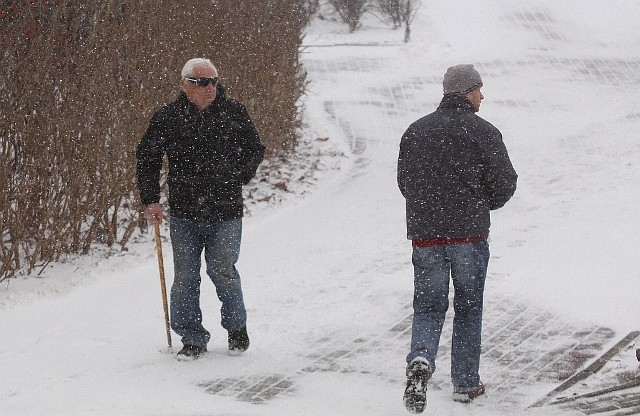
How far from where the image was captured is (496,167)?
541 cm

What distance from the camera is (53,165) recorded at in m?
8.34

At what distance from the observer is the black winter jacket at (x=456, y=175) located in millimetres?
5406

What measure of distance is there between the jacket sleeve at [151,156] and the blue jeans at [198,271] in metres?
0.22

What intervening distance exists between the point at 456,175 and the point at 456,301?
2.26 feet

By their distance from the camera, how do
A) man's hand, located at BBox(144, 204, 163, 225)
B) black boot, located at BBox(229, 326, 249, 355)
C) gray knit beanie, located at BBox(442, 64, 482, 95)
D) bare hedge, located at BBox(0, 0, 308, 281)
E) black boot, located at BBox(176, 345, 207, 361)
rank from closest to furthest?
1. gray knit beanie, located at BBox(442, 64, 482, 95)
2. man's hand, located at BBox(144, 204, 163, 225)
3. black boot, located at BBox(176, 345, 207, 361)
4. black boot, located at BBox(229, 326, 249, 355)
5. bare hedge, located at BBox(0, 0, 308, 281)

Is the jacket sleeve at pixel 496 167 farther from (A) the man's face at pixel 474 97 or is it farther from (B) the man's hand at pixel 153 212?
(B) the man's hand at pixel 153 212

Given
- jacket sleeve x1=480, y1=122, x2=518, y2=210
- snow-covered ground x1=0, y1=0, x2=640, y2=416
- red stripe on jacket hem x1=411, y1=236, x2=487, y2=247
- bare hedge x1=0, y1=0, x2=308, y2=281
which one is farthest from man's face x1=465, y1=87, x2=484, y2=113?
bare hedge x1=0, y1=0, x2=308, y2=281

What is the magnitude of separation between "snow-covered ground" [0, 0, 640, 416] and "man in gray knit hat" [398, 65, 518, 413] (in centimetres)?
43

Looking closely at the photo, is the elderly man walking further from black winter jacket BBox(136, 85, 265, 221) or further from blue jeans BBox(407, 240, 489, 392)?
blue jeans BBox(407, 240, 489, 392)

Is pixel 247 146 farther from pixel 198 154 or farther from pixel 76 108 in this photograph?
pixel 76 108

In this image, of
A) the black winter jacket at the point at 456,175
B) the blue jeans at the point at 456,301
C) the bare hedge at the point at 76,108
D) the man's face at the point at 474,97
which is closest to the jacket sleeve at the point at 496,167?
the black winter jacket at the point at 456,175

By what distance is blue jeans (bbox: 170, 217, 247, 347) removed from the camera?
20.4 ft

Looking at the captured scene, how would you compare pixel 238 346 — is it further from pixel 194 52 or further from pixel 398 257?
pixel 194 52

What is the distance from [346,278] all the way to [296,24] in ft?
23.8
